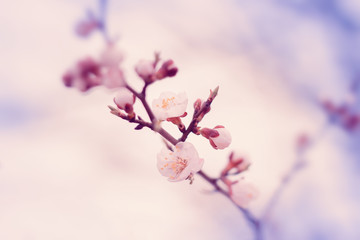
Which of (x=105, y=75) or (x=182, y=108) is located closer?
(x=105, y=75)

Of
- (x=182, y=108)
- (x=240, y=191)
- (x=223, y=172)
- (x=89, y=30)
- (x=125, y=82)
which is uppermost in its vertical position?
(x=89, y=30)

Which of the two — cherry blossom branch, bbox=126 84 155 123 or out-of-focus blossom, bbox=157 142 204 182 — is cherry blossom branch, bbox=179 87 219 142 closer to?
out-of-focus blossom, bbox=157 142 204 182

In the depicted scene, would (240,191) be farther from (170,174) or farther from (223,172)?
(170,174)

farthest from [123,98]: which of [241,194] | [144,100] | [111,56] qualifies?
[241,194]

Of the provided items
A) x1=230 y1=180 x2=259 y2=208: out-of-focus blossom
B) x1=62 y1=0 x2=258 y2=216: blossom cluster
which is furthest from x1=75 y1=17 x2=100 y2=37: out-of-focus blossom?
x1=230 y1=180 x2=259 y2=208: out-of-focus blossom

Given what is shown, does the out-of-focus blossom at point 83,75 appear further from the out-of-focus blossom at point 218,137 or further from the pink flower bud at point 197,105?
the out-of-focus blossom at point 218,137

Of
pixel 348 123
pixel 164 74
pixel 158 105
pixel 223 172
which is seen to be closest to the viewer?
pixel 164 74

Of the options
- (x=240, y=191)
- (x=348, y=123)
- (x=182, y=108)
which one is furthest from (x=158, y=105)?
(x=348, y=123)
